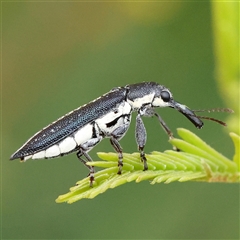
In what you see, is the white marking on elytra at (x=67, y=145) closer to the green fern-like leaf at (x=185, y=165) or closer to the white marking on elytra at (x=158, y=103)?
the white marking on elytra at (x=158, y=103)

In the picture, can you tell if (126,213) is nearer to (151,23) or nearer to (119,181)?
(151,23)

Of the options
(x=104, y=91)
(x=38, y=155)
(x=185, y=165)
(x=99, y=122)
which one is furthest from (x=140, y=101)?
(x=104, y=91)

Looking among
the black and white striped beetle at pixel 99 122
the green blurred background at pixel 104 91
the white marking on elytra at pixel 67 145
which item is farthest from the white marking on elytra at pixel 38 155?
the green blurred background at pixel 104 91

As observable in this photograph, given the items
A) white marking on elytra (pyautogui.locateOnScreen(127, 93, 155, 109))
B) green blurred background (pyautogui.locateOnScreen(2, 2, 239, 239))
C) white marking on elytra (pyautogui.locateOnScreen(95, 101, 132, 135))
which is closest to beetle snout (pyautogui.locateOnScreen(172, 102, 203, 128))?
white marking on elytra (pyautogui.locateOnScreen(127, 93, 155, 109))

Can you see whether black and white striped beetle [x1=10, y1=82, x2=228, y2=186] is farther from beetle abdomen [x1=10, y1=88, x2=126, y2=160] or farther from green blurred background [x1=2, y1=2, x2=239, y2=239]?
green blurred background [x1=2, y1=2, x2=239, y2=239]

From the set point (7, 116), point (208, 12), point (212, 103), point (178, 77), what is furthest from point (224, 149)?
point (7, 116)

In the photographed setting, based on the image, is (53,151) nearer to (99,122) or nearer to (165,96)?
(99,122)

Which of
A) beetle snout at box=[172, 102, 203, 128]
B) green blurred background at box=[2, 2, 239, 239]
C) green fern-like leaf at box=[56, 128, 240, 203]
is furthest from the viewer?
green blurred background at box=[2, 2, 239, 239]
